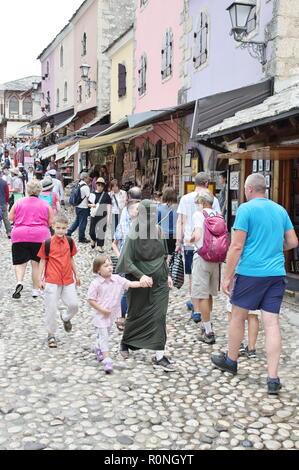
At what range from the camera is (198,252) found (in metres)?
5.61

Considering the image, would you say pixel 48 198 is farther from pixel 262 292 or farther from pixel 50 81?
pixel 50 81

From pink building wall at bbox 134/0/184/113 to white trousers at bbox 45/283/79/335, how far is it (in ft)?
32.7

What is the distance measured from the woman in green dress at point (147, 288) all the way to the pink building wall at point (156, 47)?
10132mm

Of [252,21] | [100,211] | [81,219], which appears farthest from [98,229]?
[252,21]

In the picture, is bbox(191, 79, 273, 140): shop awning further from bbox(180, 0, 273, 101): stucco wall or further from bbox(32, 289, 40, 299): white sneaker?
bbox(32, 289, 40, 299): white sneaker

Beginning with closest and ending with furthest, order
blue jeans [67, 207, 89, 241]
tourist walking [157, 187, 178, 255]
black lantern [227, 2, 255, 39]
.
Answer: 1. tourist walking [157, 187, 178, 255]
2. black lantern [227, 2, 255, 39]
3. blue jeans [67, 207, 89, 241]

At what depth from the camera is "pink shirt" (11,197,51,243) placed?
6977 millimetres

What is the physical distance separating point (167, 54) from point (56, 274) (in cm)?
1130

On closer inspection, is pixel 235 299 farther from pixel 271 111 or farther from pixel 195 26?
pixel 195 26

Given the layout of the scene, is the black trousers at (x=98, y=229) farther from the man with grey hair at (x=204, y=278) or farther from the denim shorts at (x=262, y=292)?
the denim shorts at (x=262, y=292)

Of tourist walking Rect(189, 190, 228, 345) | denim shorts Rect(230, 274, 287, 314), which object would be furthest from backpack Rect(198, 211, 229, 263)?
denim shorts Rect(230, 274, 287, 314)

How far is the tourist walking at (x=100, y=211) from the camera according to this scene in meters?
11.5

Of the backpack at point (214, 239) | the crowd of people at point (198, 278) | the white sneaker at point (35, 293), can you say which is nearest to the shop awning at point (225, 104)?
the crowd of people at point (198, 278)

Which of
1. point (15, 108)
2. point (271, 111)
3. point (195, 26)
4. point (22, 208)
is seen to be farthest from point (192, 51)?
point (15, 108)
